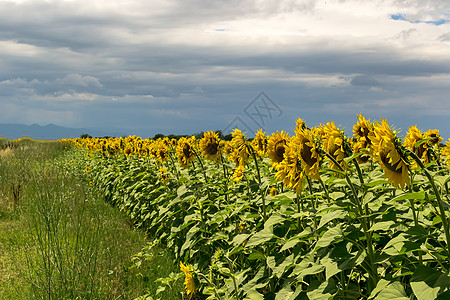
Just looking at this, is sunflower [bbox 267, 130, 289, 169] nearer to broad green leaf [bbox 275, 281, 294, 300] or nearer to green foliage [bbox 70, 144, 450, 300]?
green foliage [bbox 70, 144, 450, 300]

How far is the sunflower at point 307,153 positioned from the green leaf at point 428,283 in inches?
32.6

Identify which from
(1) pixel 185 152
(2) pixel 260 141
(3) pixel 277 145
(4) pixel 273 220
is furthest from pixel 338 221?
(1) pixel 185 152

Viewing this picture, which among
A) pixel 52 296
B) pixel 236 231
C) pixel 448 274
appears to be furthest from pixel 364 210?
pixel 52 296

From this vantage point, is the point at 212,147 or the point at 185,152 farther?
the point at 185,152

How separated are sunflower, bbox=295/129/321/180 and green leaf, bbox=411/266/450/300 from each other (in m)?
0.83

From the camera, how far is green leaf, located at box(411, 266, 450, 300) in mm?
1737

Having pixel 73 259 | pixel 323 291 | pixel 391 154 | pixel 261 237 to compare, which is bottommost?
pixel 73 259

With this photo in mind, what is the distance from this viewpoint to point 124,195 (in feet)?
28.4

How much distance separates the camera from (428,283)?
1.82m

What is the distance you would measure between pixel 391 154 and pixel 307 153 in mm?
630

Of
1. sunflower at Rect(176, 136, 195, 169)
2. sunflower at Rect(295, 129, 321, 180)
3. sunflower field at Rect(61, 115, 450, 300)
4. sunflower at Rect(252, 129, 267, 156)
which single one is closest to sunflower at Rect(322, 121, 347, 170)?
sunflower field at Rect(61, 115, 450, 300)

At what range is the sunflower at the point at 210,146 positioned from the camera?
526 centimetres

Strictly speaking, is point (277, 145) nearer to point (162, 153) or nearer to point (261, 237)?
point (261, 237)

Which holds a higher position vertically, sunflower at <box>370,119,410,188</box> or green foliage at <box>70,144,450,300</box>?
sunflower at <box>370,119,410,188</box>
